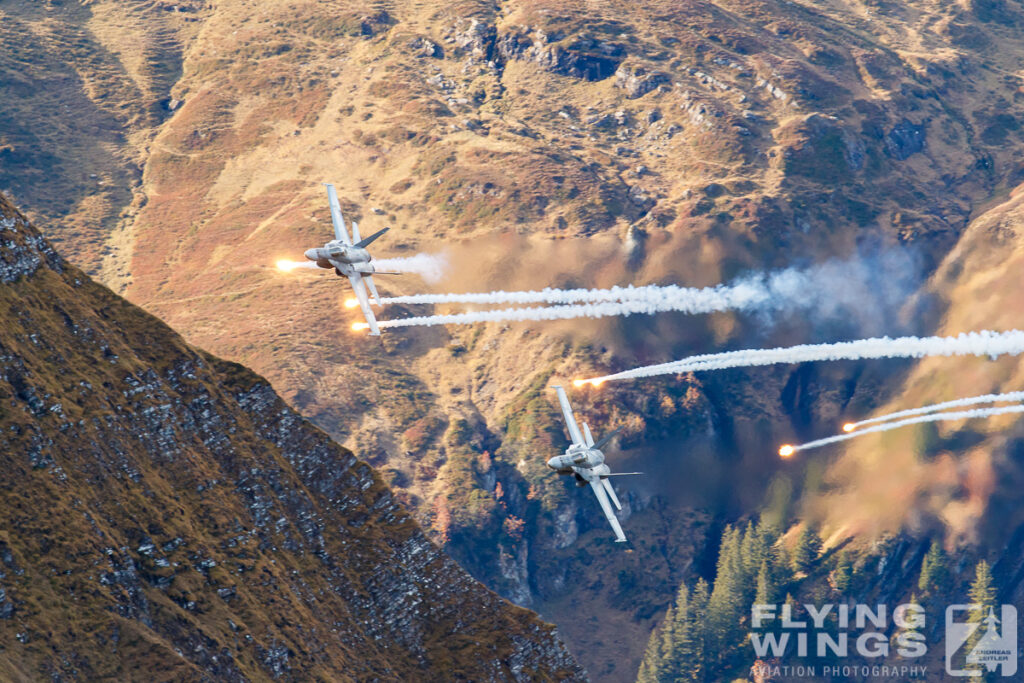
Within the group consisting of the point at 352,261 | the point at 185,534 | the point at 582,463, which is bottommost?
the point at 582,463

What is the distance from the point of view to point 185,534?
130750 millimetres

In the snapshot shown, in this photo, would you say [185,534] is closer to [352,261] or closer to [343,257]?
[343,257]

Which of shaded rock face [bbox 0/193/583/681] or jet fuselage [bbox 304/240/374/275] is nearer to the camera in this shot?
shaded rock face [bbox 0/193/583/681]

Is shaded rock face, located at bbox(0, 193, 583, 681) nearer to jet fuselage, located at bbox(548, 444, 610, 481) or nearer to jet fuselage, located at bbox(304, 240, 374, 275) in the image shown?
jet fuselage, located at bbox(548, 444, 610, 481)

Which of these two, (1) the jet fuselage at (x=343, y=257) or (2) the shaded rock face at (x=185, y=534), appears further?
(1) the jet fuselage at (x=343, y=257)

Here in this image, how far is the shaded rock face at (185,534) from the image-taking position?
118m

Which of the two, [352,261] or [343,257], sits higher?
[343,257]

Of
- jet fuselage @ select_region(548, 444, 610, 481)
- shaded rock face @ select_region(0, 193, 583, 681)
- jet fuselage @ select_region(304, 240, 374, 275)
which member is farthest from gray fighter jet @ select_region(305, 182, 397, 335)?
jet fuselage @ select_region(548, 444, 610, 481)

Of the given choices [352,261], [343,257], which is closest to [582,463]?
[352,261]

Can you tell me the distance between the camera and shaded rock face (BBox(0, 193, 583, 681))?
388 feet

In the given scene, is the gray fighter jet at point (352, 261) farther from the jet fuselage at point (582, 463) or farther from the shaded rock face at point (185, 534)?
the jet fuselage at point (582, 463)

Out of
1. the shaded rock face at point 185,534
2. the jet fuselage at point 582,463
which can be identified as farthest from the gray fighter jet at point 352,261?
the jet fuselage at point 582,463

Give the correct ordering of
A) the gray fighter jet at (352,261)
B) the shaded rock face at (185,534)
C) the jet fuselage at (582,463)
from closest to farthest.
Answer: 1. the shaded rock face at (185,534)
2. the gray fighter jet at (352,261)
3. the jet fuselage at (582,463)

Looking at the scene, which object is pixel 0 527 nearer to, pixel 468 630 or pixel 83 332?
pixel 83 332
